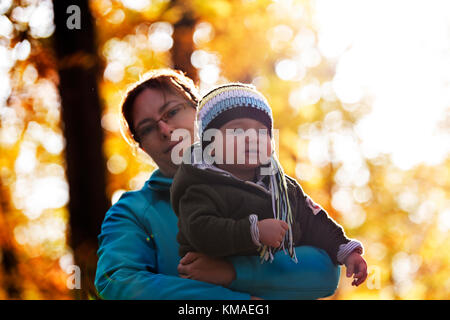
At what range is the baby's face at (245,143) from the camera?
3.83ft

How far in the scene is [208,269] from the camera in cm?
116

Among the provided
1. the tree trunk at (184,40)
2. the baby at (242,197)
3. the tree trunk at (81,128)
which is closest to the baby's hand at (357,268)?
the baby at (242,197)

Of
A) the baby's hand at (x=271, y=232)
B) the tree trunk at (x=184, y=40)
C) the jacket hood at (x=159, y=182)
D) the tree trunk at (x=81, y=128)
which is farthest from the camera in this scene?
the tree trunk at (x=184, y=40)

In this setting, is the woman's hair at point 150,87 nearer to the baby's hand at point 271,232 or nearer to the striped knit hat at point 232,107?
the striped knit hat at point 232,107

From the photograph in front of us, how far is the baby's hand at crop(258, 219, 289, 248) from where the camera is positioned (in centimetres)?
106

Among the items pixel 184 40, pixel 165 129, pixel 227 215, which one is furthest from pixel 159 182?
pixel 184 40

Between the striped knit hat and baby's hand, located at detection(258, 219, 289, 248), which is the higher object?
the striped knit hat

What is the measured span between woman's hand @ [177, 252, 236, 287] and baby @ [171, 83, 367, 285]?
25 millimetres

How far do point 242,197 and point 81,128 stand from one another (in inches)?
56.7

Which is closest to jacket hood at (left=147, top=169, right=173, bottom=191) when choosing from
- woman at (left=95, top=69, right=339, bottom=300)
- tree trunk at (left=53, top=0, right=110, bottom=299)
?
woman at (left=95, top=69, right=339, bottom=300)

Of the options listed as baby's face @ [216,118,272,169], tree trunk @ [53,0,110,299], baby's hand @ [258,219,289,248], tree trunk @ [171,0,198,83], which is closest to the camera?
baby's hand @ [258,219,289,248]

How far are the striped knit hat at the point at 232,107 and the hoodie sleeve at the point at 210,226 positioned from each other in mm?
191

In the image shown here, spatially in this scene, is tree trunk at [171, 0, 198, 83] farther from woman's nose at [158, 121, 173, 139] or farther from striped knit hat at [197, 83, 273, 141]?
striped knit hat at [197, 83, 273, 141]
